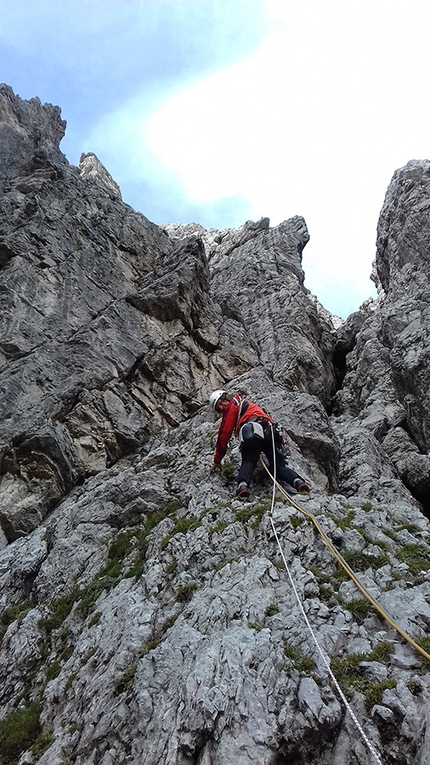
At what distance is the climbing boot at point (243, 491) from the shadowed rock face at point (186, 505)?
325 mm

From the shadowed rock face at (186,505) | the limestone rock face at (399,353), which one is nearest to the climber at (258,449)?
the shadowed rock face at (186,505)

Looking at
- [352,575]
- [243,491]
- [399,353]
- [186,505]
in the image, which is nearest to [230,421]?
[243,491]

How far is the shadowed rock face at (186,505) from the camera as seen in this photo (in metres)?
6.52

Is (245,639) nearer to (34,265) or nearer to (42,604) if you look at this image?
(42,604)

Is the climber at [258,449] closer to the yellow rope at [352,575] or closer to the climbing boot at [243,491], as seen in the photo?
the climbing boot at [243,491]

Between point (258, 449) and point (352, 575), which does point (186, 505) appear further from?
point (352, 575)

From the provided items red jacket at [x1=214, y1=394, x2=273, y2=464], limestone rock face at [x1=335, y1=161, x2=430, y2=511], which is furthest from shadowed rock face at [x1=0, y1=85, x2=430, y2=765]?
red jacket at [x1=214, y1=394, x2=273, y2=464]

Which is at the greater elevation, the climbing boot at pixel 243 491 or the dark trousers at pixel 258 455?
the dark trousers at pixel 258 455

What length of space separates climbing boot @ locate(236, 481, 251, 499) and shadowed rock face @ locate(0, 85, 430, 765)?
325 millimetres

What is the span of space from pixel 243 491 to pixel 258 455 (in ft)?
3.35

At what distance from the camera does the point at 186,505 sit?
1294 cm

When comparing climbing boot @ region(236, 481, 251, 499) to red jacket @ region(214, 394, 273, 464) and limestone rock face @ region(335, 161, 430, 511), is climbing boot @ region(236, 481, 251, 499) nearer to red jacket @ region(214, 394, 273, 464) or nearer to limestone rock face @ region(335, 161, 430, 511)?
red jacket @ region(214, 394, 273, 464)

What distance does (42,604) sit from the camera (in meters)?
11.6

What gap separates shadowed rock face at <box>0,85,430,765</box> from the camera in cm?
652
